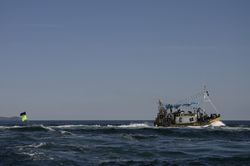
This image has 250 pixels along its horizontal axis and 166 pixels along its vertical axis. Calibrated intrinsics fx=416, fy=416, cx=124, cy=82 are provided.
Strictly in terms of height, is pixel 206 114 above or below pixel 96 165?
above

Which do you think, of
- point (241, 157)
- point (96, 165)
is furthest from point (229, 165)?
point (96, 165)

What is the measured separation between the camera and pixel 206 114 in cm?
10919

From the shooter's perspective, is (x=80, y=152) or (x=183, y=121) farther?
(x=183, y=121)

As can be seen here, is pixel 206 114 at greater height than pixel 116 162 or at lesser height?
greater

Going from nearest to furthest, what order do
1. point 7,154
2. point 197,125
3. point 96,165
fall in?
point 96,165 < point 7,154 < point 197,125

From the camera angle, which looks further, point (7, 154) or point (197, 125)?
point (197, 125)

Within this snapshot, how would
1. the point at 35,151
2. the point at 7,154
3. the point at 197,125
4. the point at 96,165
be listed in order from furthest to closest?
the point at 197,125 < the point at 35,151 < the point at 7,154 < the point at 96,165

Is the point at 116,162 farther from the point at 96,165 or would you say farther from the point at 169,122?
the point at 169,122

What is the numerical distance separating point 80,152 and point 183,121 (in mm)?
70309

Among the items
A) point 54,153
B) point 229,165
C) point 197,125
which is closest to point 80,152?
point 54,153

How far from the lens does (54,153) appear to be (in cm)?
3816

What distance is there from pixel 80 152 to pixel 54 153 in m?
2.60

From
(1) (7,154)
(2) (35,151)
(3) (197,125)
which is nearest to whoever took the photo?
(1) (7,154)

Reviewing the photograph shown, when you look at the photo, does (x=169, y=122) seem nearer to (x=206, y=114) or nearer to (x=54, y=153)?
(x=206, y=114)
